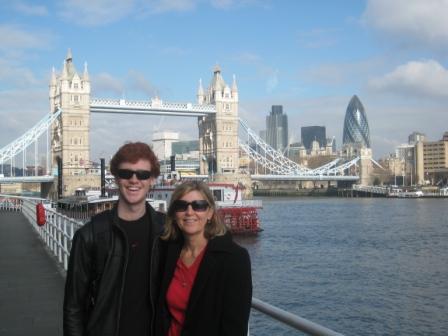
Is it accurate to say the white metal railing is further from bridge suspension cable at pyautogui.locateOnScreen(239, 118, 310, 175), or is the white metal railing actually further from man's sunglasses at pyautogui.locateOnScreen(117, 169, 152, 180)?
bridge suspension cable at pyautogui.locateOnScreen(239, 118, 310, 175)

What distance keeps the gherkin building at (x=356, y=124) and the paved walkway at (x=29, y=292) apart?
17410cm

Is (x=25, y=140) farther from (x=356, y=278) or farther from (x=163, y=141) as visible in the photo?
(x=356, y=278)

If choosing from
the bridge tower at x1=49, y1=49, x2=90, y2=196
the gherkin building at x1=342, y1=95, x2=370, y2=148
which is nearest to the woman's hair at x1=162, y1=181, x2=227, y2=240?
the bridge tower at x1=49, y1=49, x2=90, y2=196

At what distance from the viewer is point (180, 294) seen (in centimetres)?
229

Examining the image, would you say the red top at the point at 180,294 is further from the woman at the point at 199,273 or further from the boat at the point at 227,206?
the boat at the point at 227,206

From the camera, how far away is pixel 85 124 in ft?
218

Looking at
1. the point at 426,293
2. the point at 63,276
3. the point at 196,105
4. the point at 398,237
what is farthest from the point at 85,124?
the point at 63,276

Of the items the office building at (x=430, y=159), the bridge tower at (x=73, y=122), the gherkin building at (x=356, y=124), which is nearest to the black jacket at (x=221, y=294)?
the bridge tower at (x=73, y=122)

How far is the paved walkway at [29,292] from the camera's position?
15.7ft

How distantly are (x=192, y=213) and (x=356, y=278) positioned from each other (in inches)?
542

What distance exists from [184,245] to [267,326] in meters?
7.01

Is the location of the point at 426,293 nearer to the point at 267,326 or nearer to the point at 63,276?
the point at 267,326

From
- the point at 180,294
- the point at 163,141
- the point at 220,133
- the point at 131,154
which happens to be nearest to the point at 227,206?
the point at 131,154

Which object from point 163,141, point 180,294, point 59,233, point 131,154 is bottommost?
point 59,233
